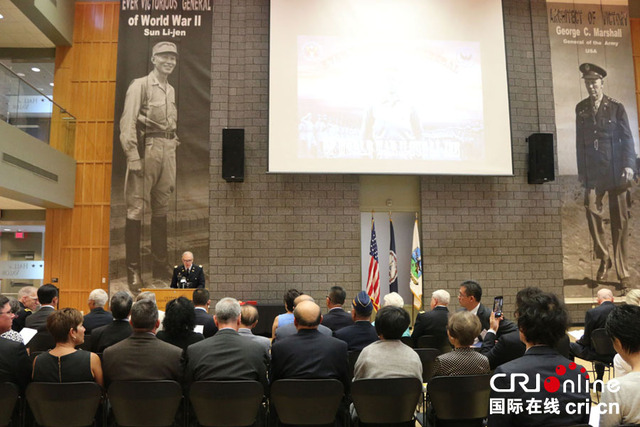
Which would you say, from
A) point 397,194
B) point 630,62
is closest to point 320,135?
point 397,194

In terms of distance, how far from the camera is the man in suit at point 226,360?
9.73 ft

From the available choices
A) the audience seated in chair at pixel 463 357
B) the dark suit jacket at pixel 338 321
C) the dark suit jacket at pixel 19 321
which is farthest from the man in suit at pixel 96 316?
the audience seated in chair at pixel 463 357

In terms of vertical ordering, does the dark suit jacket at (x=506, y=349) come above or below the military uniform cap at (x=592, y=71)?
below

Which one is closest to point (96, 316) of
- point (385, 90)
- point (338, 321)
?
point (338, 321)

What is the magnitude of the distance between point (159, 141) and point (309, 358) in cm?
734

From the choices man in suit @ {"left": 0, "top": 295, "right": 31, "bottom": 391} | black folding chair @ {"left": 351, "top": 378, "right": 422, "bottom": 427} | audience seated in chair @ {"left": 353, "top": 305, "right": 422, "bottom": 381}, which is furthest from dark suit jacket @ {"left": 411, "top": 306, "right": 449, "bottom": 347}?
man in suit @ {"left": 0, "top": 295, "right": 31, "bottom": 391}

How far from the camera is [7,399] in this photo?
2801 millimetres

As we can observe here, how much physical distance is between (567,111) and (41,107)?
10.1 m

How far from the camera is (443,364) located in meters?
2.94

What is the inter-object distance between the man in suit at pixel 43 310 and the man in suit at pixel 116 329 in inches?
36.5

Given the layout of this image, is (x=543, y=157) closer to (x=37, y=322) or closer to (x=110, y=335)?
(x=110, y=335)

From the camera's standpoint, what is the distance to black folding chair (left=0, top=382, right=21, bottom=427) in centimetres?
278

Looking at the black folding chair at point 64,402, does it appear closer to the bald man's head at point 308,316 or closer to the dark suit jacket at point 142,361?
the dark suit jacket at point 142,361

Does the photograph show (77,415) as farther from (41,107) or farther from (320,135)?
(41,107)
